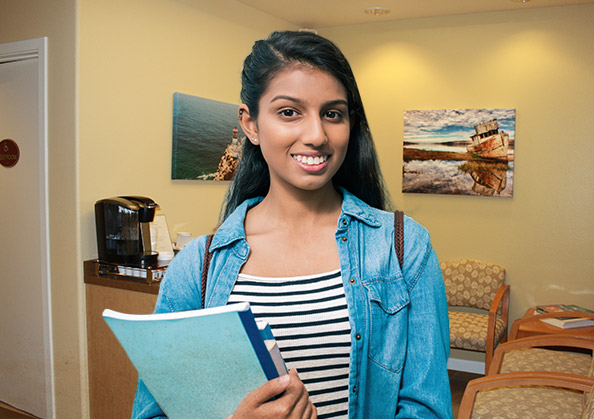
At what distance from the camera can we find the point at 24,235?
11.1 feet

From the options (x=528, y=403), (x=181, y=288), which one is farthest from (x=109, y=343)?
(x=528, y=403)

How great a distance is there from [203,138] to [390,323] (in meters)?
3.15

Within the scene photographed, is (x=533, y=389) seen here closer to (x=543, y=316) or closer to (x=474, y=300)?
(x=543, y=316)

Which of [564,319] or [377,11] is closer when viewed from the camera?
[564,319]

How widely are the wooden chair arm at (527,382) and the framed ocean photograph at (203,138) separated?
6.78ft

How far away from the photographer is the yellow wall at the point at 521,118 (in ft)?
14.6

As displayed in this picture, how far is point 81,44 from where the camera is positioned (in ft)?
9.87

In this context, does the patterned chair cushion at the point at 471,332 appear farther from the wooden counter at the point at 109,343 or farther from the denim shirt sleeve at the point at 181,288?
the denim shirt sleeve at the point at 181,288

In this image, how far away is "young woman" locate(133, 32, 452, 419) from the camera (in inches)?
42.0

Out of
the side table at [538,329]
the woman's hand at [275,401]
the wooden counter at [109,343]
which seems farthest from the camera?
the side table at [538,329]

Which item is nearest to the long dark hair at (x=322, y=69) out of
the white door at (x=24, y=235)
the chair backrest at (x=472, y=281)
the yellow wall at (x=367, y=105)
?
the yellow wall at (x=367, y=105)

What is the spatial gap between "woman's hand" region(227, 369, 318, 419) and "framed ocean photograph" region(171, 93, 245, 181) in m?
2.85

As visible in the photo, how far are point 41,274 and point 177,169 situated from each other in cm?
109

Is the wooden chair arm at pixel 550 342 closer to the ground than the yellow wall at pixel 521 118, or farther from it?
closer to the ground
